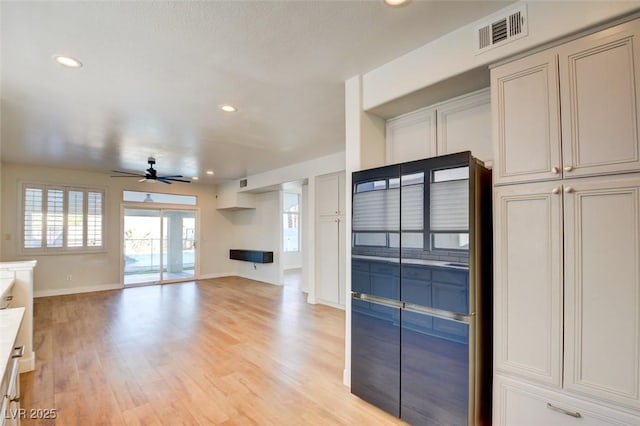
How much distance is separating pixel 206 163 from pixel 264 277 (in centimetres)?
348

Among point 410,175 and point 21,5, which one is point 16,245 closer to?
point 21,5

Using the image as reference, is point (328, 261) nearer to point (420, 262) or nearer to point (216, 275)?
point (420, 262)

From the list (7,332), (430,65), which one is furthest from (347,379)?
(430,65)

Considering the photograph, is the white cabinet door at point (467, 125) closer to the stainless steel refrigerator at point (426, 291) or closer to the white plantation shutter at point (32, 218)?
the stainless steel refrigerator at point (426, 291)

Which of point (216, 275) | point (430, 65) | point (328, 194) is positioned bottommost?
point (216, 275)

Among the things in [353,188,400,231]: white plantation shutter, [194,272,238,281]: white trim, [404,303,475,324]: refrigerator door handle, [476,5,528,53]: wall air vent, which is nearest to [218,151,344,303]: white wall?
[194,272,238,281]: white trim

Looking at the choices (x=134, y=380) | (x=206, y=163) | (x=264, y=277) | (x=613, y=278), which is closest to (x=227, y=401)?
(x=134, y=380)

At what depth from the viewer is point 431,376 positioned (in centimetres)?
202

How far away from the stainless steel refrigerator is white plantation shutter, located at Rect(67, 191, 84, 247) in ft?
23.2

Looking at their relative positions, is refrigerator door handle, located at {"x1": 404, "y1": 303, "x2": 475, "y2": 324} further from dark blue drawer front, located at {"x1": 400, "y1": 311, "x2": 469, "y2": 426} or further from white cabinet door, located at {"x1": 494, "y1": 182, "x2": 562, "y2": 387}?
white cabinet door, located at {"x1": 494, "y1": 182, "x2": 562, "y2": 387}

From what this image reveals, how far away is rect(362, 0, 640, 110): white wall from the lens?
1.59 metres

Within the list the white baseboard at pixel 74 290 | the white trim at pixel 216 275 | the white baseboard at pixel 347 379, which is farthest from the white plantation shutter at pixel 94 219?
the white baseboard at pixel 347 379

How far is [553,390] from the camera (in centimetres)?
167

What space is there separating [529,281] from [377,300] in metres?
1.00
